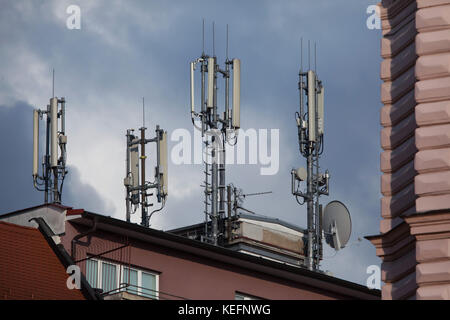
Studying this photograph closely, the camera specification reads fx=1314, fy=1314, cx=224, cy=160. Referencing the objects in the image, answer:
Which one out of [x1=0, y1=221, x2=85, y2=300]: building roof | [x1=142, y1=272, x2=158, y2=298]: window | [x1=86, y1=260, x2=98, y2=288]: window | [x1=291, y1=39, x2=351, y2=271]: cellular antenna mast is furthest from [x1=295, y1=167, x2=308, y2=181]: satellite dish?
[x1=0, y1=221, x2=85, y2=300]: building roof

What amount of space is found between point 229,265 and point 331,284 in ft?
15.4

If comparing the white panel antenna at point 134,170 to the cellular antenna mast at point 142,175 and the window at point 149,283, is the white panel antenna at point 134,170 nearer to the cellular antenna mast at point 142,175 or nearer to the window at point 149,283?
the cellular antenna mast at point 142,175

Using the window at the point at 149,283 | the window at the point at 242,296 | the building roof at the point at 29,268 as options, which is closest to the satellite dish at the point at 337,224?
the window at the point at 242,296

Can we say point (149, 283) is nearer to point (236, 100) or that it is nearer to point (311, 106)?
point (236, 100)

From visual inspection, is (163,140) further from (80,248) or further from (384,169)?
(384,169)

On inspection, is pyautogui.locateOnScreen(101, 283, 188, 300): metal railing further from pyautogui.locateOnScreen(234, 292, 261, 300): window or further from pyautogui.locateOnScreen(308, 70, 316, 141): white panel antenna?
pyautogui.locateOnScreen(308, 70, 316, 141): white panel antenna

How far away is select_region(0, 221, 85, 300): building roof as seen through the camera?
3944 cm


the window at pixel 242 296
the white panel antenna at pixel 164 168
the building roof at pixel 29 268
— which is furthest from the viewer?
the white panel antenna at pixel 164 168

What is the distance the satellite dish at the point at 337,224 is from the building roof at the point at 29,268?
631 inches

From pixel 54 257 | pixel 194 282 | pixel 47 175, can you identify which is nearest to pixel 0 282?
pixel 54 257

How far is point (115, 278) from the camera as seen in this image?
4262cm

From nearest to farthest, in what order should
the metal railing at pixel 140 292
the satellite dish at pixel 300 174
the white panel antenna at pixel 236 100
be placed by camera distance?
1. the metal railing at pixel 140 292
2. the white panel antenna at pixel 236 100
3. the satellite dish at pixel 300 174

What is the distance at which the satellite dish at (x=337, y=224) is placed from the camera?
5438cm

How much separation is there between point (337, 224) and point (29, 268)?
1832 cm
